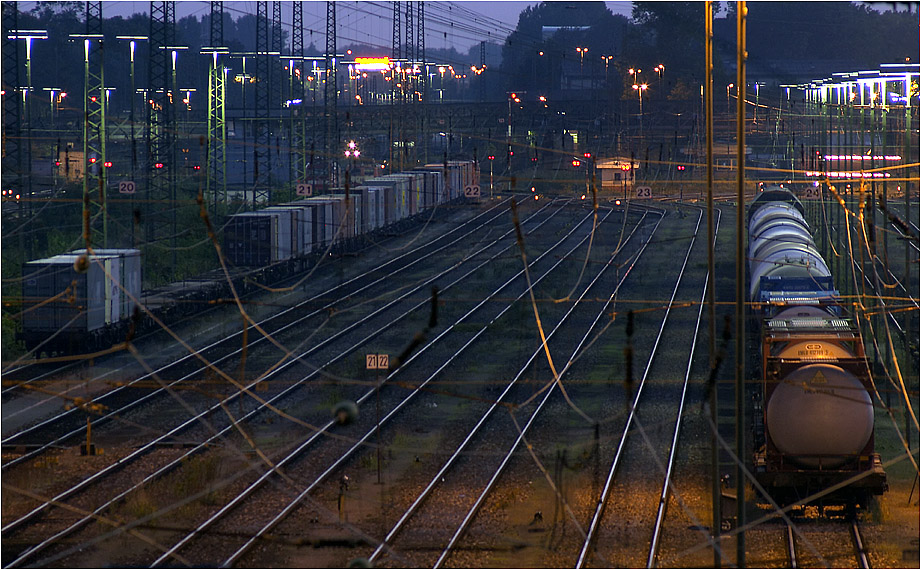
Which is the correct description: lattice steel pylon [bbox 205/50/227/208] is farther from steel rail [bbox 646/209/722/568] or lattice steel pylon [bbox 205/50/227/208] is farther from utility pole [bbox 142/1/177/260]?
steel rail [bbox 646/209/722/568]

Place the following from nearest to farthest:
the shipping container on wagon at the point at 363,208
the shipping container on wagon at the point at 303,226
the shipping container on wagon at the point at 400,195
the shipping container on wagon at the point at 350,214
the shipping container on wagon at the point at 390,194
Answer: the shipping container on wagon at the point at 303,226, the shipping container on wagon at the point at 350,214, the shipping container on wagon at the point at 363,208, the shipping container on wagon at the point at 390,194, the shipping container on wagon at the point at 400,195

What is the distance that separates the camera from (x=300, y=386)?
25125mm

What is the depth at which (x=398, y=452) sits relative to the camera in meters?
20.4

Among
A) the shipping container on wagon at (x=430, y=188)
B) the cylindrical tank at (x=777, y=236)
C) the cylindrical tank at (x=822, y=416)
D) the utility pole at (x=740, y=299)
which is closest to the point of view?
the utility pole at (x=740, y=299)

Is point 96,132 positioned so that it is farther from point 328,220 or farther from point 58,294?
point 58,294

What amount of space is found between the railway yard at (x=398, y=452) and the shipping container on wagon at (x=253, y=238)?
12.7ft

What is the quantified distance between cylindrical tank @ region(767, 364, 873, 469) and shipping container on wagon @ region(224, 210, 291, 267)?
2474 cm

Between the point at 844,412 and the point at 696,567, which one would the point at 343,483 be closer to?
the point at 696,567

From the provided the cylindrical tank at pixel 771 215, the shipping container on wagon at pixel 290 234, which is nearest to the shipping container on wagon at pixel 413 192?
the shipping container on wagon at pixel 290 234

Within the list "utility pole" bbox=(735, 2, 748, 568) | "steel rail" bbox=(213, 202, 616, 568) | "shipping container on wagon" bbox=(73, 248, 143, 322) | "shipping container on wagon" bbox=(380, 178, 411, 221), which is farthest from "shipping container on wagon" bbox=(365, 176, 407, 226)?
"utility pole" bbox=(735, 2, 748, 568)

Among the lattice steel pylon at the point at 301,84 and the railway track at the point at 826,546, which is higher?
the lattice steel pylon at the point at 301,84

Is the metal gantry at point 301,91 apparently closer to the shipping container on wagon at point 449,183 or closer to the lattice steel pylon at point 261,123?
the lattice steel pylon at point 261,123

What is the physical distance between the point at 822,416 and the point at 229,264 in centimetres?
2652

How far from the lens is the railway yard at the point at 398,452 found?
15508mm
